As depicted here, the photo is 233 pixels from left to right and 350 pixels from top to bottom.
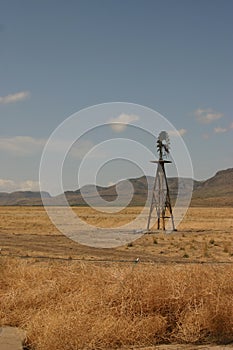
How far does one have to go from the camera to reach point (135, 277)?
7969 mm

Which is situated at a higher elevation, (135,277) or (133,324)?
(135,277)

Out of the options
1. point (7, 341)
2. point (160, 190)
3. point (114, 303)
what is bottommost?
point (7, 341)

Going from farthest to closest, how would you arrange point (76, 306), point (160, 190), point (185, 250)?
1. point (160, 190)
2. point (185, 250)
3. point (76, 306)

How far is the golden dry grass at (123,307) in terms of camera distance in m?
6.94

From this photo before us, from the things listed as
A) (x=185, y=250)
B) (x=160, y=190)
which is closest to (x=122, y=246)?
(x=185, y=250)

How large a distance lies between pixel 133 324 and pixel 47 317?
4.07 ft

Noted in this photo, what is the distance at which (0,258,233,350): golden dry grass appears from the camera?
694 centimetres

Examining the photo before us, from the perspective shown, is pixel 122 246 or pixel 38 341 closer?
pixel 38 341

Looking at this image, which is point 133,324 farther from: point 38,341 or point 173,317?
point 38,341

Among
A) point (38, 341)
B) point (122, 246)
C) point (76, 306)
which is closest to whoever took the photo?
point (38, 341)

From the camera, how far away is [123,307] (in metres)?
7.39

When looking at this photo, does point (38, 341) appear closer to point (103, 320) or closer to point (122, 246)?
point (103, 320)

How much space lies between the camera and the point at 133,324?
721 centimetres

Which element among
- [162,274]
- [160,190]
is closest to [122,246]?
[160,190]
